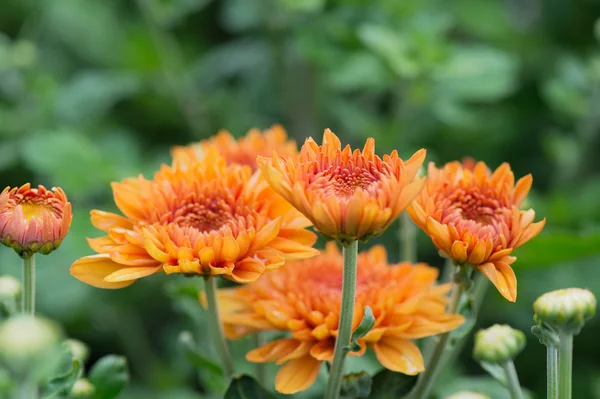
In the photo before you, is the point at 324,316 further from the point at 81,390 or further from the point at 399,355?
the point at 81,390

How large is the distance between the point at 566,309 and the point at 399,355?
0.41 feet

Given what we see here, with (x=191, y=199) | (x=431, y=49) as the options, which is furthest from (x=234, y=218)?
(x=431, y=49)

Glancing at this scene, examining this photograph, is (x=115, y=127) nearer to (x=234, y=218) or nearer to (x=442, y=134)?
(x=442, y=134)

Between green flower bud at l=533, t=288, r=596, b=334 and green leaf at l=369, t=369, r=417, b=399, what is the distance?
12 cm

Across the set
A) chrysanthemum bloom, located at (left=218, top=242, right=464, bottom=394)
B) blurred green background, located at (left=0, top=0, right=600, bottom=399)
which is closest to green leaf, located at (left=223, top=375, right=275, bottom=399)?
chrysanthemum bloom, located at (left=218, top=242, right=464, bottom=394)

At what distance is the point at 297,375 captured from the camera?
61 cm

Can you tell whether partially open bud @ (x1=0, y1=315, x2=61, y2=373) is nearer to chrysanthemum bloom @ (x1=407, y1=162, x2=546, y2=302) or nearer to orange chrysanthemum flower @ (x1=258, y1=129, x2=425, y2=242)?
orange chrysanthemum flower @ (x1=258, y1=129, x2=425, y2=242)

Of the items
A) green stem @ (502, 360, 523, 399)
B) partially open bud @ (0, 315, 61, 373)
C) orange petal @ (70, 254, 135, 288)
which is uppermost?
orange petal @ (70, 254, 135, 288)

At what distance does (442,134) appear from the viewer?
1344 millimetres

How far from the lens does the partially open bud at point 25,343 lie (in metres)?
0.41

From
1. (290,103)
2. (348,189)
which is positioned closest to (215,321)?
(348,189)

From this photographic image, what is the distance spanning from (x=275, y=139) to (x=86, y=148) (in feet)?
1.38

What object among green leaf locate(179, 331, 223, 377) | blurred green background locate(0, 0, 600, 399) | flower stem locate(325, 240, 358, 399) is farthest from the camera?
blurred green background locate(0, 0, 600, 399)

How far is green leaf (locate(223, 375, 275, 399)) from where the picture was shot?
63 cm
